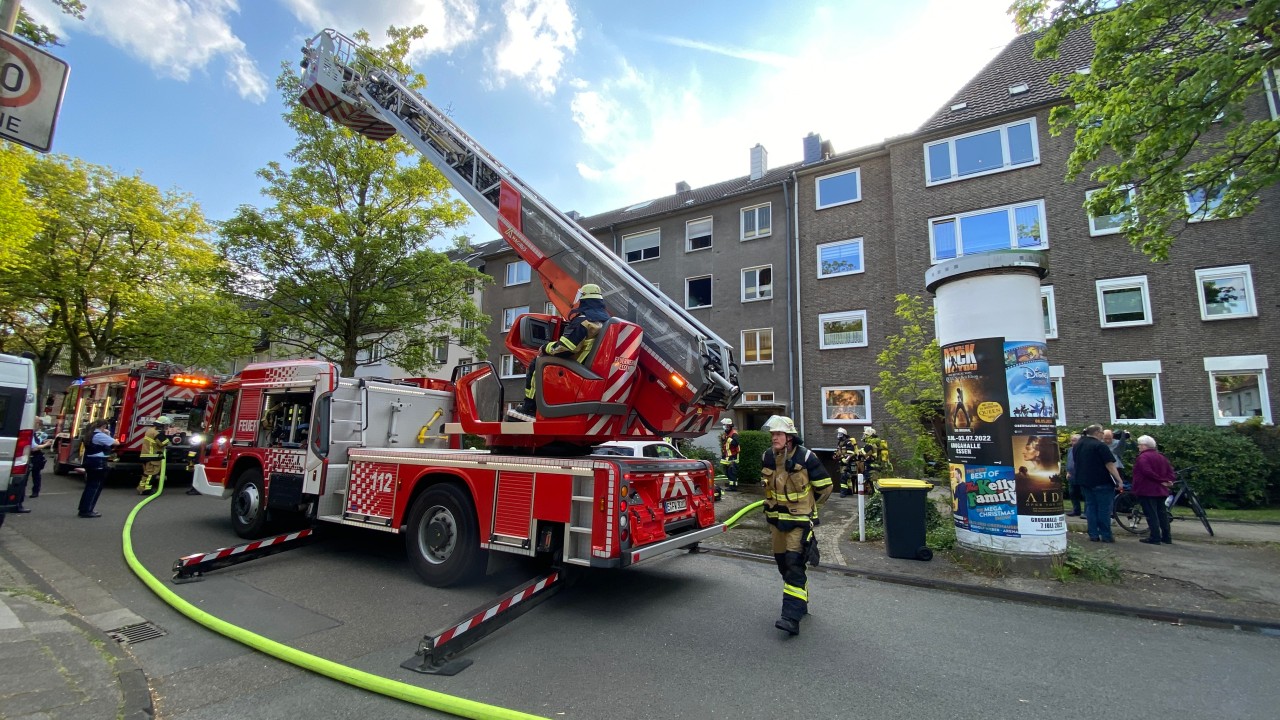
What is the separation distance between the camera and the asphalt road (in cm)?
351

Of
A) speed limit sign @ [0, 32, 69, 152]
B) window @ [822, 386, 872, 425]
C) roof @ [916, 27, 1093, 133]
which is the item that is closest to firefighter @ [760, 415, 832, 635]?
speed limit sign @ [0, 32, 69, 152]

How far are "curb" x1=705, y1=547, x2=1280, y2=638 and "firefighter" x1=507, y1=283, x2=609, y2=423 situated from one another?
4240 millimetres

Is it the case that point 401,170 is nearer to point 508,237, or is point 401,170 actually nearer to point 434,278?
point 434,278

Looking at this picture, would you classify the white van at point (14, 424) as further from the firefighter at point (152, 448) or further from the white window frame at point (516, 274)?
the white window frame at point (516, 274)

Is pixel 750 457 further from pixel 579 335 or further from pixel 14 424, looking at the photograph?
pixel 14 424

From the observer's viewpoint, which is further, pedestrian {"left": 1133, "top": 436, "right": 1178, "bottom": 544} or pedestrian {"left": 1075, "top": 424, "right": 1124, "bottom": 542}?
pedestrian {"left": 1075, "top": 424, "right": 1124, "bottom": 542}

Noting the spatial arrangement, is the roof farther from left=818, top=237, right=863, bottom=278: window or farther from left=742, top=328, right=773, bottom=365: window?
left=742, top=328, right=773, bottom=365: window

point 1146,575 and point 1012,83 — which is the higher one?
point 1012,83

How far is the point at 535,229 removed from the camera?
23.6ft

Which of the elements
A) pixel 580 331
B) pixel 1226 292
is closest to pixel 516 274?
pixel 580 331

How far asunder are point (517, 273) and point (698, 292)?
1003 cm

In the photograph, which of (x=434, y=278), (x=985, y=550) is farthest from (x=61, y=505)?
(x=985, y=550)

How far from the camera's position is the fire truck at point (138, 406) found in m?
14.2

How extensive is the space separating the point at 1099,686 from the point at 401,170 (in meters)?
17.6
